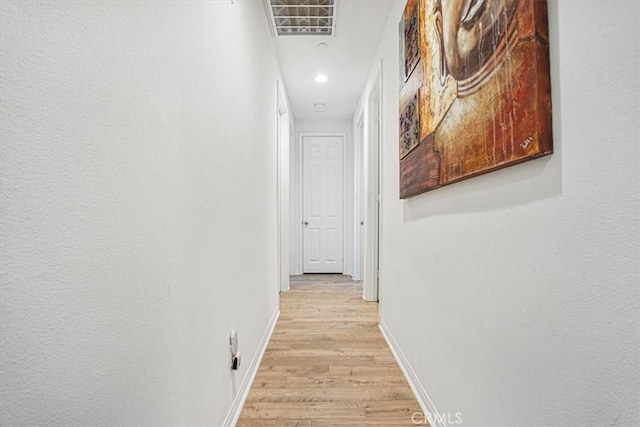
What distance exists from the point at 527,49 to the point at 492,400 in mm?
988

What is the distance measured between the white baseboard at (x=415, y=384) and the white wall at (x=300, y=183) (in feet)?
8.97

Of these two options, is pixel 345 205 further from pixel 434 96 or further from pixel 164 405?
pixel 164 405

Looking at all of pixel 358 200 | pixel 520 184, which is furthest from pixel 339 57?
pixel 520 184

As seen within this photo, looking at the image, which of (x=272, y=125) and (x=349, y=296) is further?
(x=349, y=296)

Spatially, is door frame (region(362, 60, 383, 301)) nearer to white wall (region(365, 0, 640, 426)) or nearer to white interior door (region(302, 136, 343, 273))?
white interior door (region(302, 136, 343, 273))

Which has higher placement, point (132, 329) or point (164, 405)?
point (132, 329)

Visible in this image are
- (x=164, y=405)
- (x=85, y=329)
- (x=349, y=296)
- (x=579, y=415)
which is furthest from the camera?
(x=349, y=296)

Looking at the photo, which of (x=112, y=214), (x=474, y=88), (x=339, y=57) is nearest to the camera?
(x=112, y=214)

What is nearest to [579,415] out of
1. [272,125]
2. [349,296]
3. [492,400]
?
[492,400]

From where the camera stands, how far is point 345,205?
16.4ft

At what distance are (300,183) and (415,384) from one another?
3.68m

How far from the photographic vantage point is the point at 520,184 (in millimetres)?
835

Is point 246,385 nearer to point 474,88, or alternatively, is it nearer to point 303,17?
point 474,88

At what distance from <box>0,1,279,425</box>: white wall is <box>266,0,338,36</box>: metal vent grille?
1198 mm
